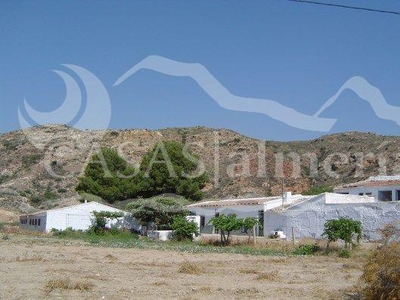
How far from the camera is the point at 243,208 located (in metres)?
45.2

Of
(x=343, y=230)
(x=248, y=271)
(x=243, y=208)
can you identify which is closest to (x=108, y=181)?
(x=243, y=208)

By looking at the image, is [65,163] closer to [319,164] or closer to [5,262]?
[319,164]

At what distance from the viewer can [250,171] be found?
73812 millimetres

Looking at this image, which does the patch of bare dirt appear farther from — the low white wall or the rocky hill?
the low white wall

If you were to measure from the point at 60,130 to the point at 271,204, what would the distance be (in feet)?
204

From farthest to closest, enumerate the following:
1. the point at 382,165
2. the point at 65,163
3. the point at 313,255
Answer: the point at 65,163 → the point at 382,165 → the point at 313,255

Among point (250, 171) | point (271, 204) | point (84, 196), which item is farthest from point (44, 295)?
point (250, 171)

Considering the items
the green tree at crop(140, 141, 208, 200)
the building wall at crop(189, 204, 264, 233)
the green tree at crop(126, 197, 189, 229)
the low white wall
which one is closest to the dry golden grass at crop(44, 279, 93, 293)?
the low white wall

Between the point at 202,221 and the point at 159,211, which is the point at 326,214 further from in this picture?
the point at 202,221

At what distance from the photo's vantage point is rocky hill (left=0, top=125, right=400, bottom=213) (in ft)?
223

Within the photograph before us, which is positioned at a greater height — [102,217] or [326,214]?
[102,217]

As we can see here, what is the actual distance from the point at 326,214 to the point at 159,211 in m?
14.4

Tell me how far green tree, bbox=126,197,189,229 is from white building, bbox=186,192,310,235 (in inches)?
151

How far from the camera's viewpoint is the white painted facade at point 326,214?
3347cm
